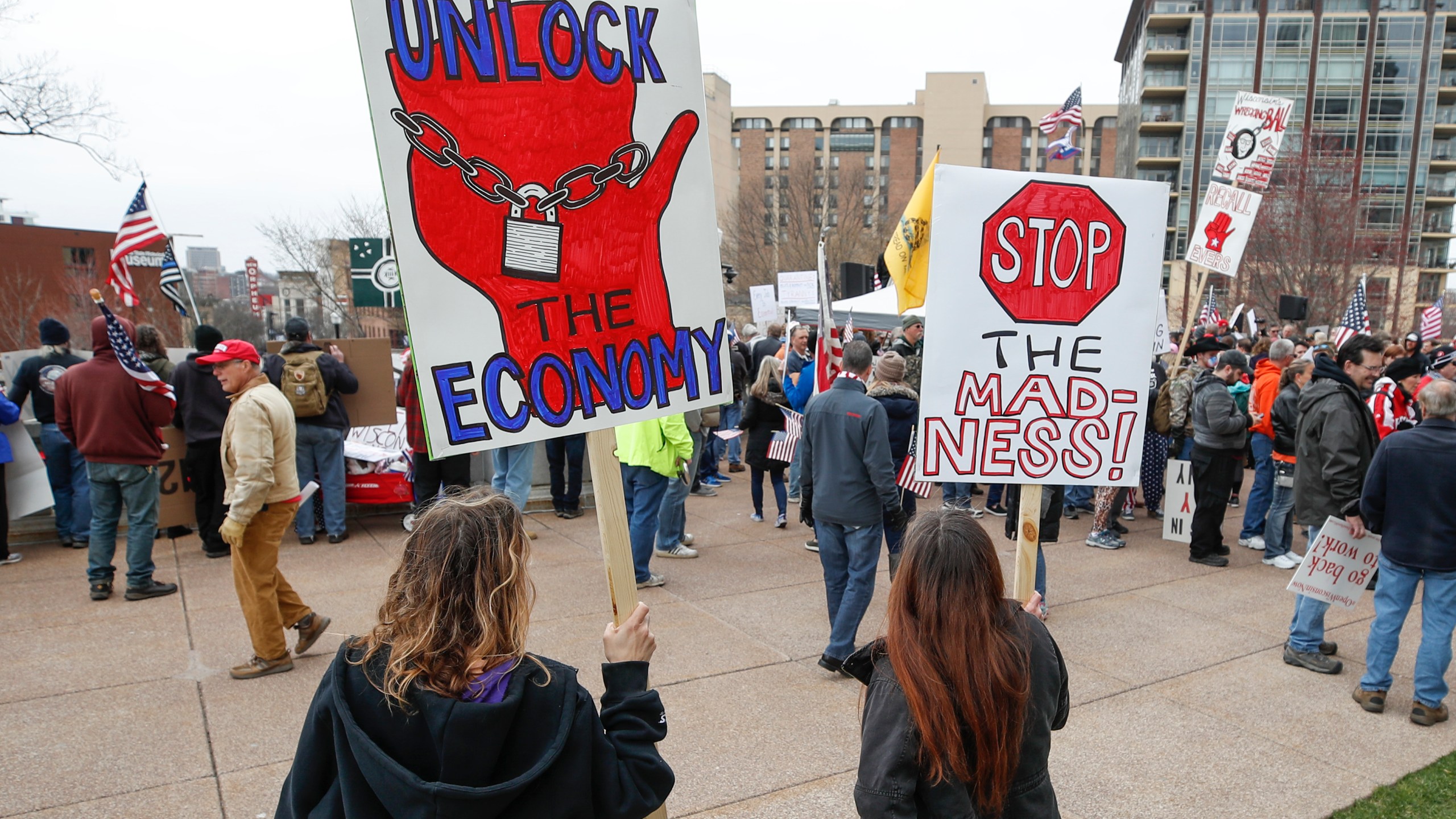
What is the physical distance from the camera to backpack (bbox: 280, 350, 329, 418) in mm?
7688

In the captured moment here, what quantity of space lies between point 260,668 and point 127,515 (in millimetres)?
2110

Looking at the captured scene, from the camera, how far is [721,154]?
87.5 metres

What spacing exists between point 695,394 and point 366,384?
665cm

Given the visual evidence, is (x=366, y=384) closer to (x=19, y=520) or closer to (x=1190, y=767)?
(x=19, y=520)

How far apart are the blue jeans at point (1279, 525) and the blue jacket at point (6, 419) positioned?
10.9 metres

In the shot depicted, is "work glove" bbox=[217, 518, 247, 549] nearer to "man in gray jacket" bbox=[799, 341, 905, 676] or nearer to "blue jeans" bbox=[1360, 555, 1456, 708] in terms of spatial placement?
"man in gray jacket" bbox=[799, 341, 905, 676]

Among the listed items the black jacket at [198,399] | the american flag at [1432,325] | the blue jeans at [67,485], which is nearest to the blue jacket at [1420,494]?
the black jacket at [198,399]

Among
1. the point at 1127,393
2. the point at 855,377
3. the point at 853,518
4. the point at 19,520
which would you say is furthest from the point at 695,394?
the point at 19,520

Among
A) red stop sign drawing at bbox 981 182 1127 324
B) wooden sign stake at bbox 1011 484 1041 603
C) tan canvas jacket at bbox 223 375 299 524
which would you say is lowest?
wooden sign stake at bbox 1011 484 1041 603

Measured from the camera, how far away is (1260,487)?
8.56 metres

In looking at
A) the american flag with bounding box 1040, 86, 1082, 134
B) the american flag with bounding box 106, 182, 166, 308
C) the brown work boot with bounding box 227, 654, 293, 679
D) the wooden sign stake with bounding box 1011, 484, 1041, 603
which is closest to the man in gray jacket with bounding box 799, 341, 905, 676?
the wooden sign stake with bounding box 1011, 484, 1041, 603

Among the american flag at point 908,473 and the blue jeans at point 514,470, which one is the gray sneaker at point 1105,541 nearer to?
the american flag at point 908,473

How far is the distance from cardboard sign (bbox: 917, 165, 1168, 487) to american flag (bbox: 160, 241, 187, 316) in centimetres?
946

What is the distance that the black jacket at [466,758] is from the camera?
63.7 inches
